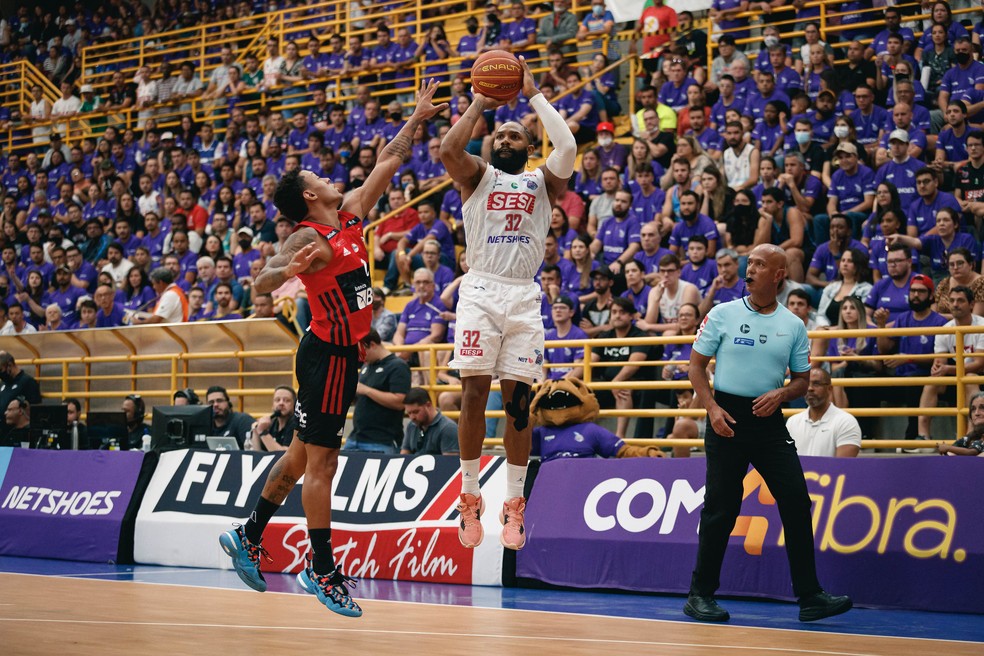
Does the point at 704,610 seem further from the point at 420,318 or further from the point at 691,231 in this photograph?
the point at 420,318

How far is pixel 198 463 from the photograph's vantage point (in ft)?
40.5

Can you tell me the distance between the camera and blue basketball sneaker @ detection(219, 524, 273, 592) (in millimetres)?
7598

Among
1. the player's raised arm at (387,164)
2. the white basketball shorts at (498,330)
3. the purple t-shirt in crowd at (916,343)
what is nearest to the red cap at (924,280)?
Answer: the purple t-shirt in crowd at (916,343)

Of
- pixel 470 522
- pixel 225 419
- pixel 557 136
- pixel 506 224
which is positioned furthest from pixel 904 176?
pixel 225 419

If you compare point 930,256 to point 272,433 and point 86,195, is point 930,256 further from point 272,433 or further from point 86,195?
point 86,195

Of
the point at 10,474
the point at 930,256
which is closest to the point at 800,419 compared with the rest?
the point at 930,256

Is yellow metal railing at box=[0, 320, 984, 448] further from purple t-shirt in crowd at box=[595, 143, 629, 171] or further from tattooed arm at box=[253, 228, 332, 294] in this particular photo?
tattooed arm at box=[253, 228, 332, 294]

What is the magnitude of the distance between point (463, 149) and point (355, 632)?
3.11 meters

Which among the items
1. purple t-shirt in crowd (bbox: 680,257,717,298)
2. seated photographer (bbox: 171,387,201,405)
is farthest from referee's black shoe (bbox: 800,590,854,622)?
seated photographer (bbox: 171,387,201,405)

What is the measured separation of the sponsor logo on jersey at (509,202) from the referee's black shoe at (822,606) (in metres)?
3.14

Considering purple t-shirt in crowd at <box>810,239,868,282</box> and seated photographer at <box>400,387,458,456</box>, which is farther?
purple t-shirt in crowd at <box>810,239,868,282</box>

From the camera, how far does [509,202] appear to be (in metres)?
7.95

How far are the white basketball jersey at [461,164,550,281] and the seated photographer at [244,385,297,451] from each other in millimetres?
5661

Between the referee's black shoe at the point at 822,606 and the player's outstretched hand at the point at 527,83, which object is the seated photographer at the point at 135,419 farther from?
the referee's black shoe at the point at 822,606
